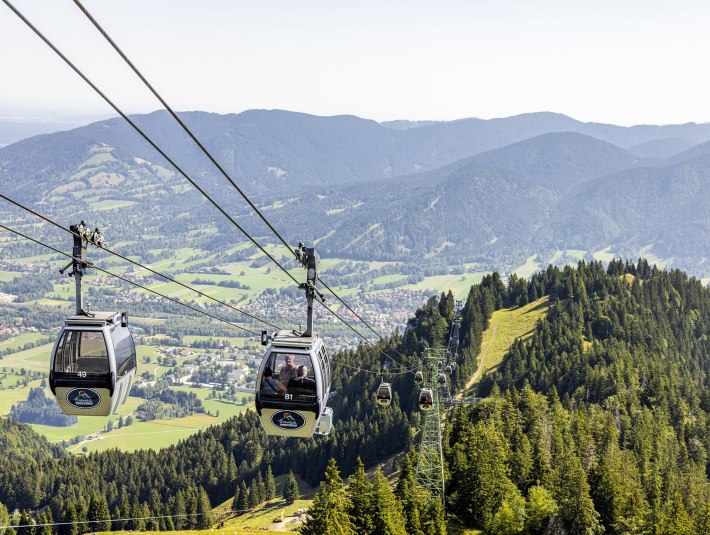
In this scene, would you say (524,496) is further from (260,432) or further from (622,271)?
(622,271)

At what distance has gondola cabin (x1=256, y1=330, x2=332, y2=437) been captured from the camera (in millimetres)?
27984

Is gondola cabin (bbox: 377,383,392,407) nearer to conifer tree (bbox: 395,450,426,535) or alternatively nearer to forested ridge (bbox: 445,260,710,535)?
conifer tree (bbox: 395,450,426,535)

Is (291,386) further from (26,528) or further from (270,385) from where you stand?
(26,528)

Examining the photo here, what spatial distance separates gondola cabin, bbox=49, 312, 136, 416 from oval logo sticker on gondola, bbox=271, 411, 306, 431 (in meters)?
5.35

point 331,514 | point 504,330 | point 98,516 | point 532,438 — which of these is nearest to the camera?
point 331,514

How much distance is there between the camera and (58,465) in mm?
181875

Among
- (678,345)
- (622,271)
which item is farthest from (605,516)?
(622,271)

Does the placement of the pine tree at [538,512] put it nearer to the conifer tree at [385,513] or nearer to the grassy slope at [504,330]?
the conifer tree at [385,513]

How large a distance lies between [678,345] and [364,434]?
6802 cm

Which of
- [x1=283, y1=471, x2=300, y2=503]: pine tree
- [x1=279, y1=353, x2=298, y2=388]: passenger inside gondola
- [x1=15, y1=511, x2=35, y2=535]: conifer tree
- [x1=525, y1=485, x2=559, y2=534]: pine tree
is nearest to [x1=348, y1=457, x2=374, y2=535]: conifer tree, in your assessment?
[x1=525, y1=485, x2=559, y2=534]: pine tree

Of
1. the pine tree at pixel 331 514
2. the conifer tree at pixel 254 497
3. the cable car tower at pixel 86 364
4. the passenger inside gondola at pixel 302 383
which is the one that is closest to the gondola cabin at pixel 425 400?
the pine tree at pixel 331 514

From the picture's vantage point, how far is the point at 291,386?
28234 millimetres

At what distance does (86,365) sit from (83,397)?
1.07 meters

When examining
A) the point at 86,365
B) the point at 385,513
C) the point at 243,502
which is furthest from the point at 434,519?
the point at 243,502
